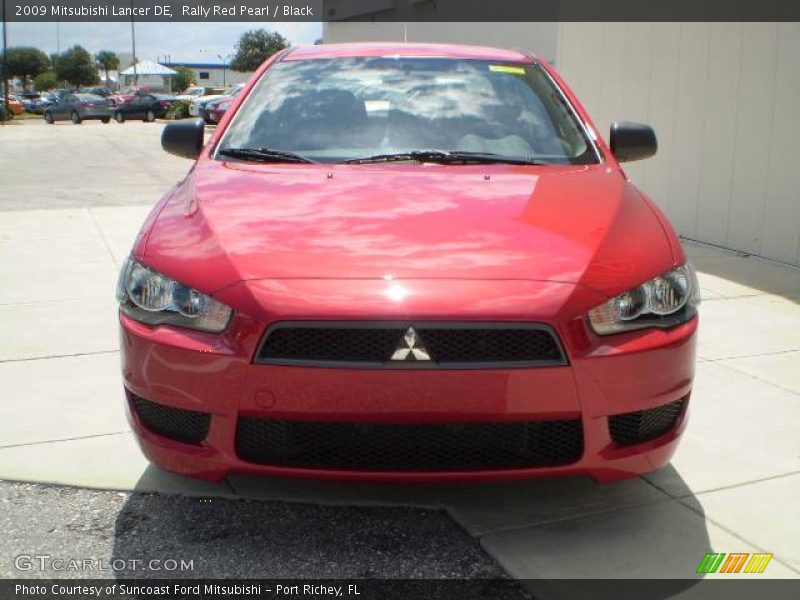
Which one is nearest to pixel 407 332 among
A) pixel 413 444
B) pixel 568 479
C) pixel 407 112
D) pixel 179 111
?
pixel 413 444

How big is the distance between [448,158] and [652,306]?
1267 millimetres

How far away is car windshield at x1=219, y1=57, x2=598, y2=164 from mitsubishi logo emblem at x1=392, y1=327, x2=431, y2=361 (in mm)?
1353

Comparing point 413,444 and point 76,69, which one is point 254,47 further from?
point 413,444

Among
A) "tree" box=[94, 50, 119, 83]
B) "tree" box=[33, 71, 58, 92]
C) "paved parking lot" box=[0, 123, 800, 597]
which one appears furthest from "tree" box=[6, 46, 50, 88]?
"paved parking lot" box=[0, 123, 800, 597]

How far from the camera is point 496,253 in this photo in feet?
9.86

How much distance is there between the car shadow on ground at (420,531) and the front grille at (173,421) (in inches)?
15.1

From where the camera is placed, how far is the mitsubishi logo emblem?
2.73m

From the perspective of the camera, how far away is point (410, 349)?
2732 mm

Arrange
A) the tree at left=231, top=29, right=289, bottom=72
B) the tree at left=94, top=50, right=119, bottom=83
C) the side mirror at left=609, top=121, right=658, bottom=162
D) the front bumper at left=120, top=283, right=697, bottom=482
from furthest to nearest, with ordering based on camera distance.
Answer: the tree at left=94, top=50, right=119, bottom=83 < the tree at left=231, top=29, right=289, bottom=72 < the side mirror at left=609, top=121, right=658, bottom=162 < the front bumper at left=120, top=283, right=697, bottom=482

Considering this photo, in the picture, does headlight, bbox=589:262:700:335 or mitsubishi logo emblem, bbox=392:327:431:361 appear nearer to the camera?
mitsubishi logo emblem, bbox=392:327:431:361

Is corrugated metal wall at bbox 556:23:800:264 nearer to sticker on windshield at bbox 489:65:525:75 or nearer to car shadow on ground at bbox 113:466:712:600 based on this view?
sticker on windshield at bbox 489:65:525:75

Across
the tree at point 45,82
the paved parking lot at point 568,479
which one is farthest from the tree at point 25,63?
the paved parking lot at point 568,479

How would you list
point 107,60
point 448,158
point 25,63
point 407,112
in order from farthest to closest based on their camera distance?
point 107,60 < point 25,63 < point 407,112 < point 448,158

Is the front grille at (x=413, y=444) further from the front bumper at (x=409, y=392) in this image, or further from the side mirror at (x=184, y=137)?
the side mirror at (x=184, y=137)
